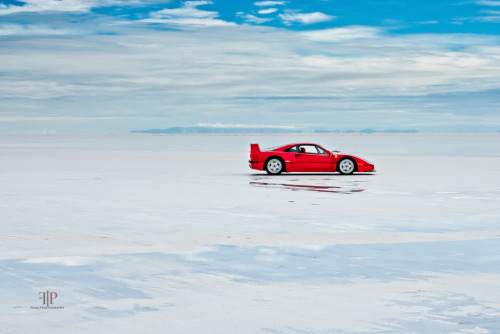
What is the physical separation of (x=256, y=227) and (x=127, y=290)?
484 centimetres

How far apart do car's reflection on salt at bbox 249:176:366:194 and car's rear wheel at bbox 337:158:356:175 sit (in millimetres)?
2316

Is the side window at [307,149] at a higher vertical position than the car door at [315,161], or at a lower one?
higher

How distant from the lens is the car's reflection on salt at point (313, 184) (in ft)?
64.1

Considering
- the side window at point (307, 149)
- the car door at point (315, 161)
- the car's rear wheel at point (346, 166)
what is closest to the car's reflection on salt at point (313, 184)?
the car door at point (315, 161)

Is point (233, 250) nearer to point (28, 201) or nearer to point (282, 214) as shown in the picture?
point (282, 214)

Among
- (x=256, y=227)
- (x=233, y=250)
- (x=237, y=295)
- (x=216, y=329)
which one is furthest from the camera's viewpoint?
(x=256, y=227)

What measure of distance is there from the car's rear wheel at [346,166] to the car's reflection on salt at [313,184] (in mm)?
2316

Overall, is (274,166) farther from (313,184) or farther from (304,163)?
(313,184)

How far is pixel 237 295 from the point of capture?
266 inches

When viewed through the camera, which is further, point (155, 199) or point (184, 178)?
point (184, 178)

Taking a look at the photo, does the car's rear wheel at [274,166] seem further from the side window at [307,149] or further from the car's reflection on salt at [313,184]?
the car's reflection on salt at [313,184]

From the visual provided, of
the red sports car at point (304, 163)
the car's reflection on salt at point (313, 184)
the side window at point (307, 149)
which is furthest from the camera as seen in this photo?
the side window at point (307, 149)

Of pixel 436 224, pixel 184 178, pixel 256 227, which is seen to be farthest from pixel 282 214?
pixel 184 178

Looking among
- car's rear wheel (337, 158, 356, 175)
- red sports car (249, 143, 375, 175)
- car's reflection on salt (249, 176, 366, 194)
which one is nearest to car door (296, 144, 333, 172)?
red sports car (249, 143, 375, 175)
